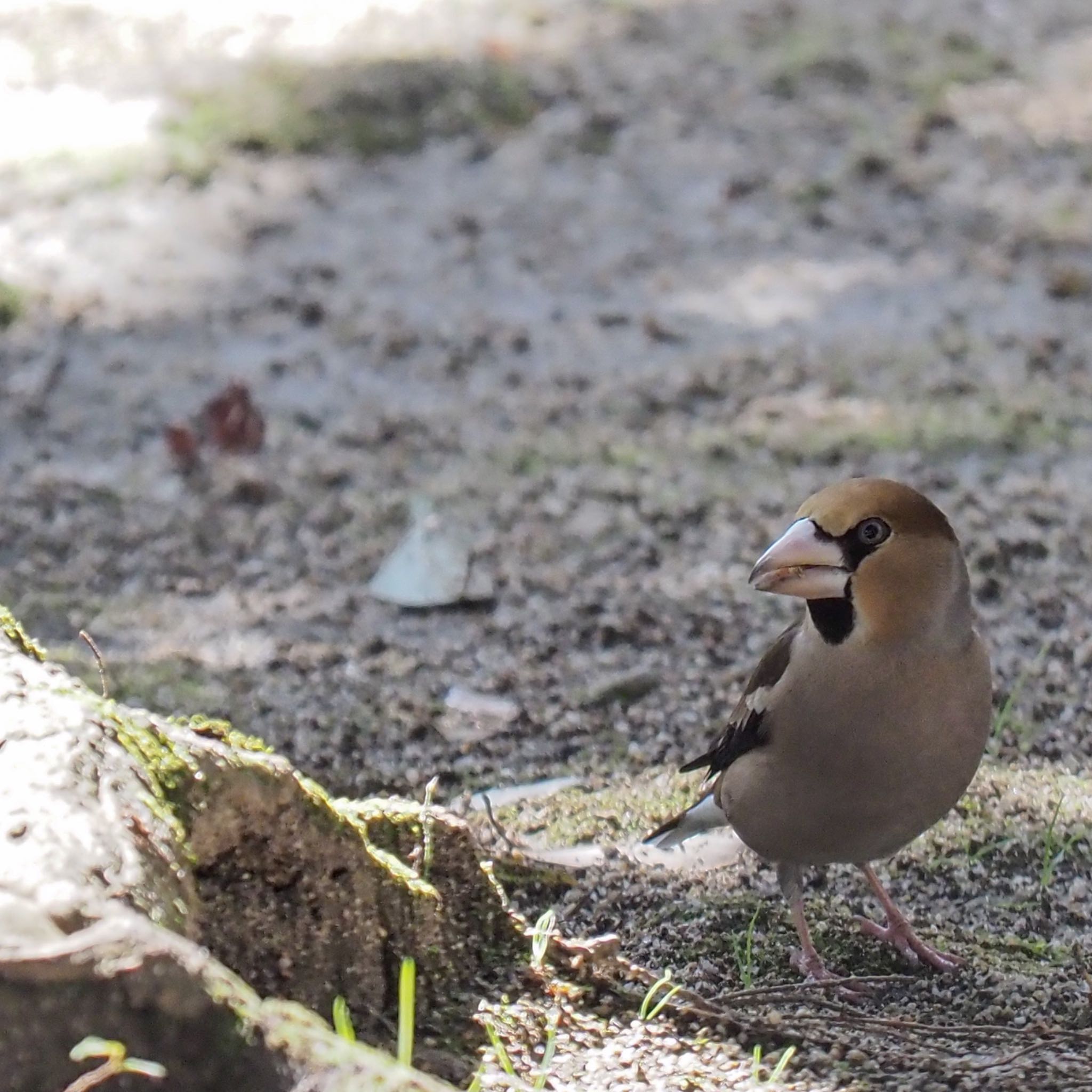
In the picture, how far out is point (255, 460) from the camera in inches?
223

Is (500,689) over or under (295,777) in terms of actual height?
under

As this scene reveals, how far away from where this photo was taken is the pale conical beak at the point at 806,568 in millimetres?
3061

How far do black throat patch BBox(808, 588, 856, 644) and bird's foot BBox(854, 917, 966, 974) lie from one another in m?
0.51

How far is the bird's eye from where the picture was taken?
307cm

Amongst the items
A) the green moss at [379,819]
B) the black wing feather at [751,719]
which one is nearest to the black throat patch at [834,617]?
the black wing feather at [751,719]

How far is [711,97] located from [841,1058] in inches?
262

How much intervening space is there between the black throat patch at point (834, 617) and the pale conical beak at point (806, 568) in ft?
0.06

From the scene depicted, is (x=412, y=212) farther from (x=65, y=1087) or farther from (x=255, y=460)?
(x=65, y=1087)

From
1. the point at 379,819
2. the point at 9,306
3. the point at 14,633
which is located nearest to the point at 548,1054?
the point at 379,819

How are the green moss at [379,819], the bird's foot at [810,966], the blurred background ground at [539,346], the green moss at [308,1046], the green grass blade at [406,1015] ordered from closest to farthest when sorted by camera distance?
1. the green moss at [308,1046]
2. the green grass blade at [406,1015]
3. the green moss at [379,819]
4. the bird's foot at [810,966]
5. the blurred background ground at [539,346]

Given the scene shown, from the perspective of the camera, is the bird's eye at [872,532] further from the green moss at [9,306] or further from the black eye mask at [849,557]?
the green moss at [9,306]

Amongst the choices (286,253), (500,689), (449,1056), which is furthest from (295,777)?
(286,253)

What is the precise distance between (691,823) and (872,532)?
0.73m

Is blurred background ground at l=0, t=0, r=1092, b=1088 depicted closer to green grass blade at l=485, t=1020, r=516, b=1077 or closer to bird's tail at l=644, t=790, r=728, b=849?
bird's tail at l=644, t=790, r=728, b=849
